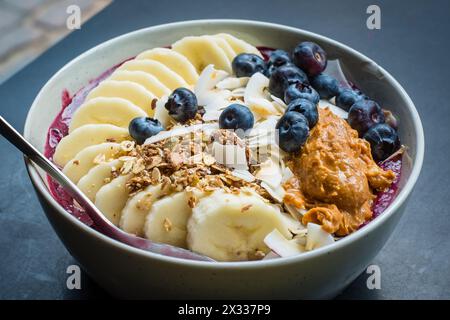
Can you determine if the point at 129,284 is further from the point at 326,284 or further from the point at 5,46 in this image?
the point at 5,46

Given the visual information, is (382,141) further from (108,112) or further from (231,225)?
(108,112)

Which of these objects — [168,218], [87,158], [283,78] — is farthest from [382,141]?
[87,158]

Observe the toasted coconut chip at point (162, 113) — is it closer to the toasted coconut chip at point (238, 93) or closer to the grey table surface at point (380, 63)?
the toasted coconut chip at point (238, 93)

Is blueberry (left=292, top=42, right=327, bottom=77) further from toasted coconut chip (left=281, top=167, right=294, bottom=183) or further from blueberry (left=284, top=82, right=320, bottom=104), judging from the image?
toasted coconut chip (left=281, top=167, right=294, bottom=183)

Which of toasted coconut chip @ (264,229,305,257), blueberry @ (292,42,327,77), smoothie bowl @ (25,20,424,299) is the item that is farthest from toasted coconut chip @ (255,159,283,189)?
blueberry @ (292,42,327,77)

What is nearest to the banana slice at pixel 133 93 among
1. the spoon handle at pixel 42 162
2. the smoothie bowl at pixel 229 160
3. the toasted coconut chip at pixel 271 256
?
the smoothie bowl at pixel 229 160

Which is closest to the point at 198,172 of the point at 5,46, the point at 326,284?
the point at 326,284
